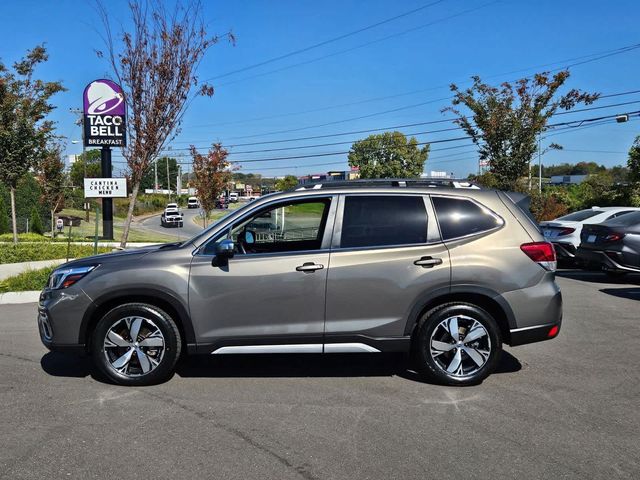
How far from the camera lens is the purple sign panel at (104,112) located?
17578 mm

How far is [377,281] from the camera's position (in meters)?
5.08

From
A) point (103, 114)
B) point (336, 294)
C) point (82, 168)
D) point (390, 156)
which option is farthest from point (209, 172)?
point (390, 156)

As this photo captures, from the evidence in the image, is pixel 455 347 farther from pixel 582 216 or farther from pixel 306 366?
pixel 582 216

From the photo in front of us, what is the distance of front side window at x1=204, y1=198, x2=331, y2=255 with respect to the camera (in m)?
5.38

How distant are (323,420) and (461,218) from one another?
7.28 feet

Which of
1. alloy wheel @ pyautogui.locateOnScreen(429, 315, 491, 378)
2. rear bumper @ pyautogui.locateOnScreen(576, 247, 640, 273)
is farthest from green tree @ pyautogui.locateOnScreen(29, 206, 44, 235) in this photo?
alloy wheel @ pyautogui.locateOnScreen(429, 315, 491, 378)

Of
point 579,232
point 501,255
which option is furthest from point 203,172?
point 501,255

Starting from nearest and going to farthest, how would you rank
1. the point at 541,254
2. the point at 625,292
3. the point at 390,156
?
the point at 541,254, the point at 625,292, the point at 390,156

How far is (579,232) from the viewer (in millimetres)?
13148

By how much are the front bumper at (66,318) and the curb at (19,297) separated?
17.3ft

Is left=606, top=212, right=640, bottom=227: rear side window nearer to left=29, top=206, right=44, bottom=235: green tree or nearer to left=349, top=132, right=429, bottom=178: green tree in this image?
left=29, top=206, right=44, bottom=235: green tree

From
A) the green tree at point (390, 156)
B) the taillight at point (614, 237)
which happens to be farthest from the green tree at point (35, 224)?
the green tree at point (390, 156)

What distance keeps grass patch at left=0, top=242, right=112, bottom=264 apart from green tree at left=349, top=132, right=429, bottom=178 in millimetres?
92263

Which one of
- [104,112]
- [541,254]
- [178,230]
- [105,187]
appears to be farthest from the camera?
[178,230]
